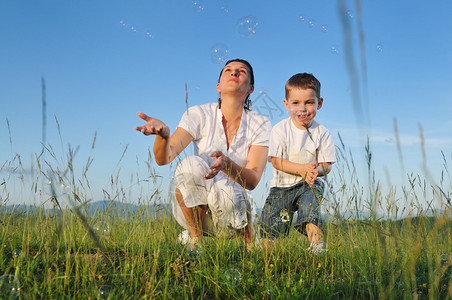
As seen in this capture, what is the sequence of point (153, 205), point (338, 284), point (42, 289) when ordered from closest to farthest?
point (42, 289) < point (338, 284) < point (153, 205)

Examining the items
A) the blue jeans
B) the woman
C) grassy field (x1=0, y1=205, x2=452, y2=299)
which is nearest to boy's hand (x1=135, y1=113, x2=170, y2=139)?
the woman

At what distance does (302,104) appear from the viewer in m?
4.45

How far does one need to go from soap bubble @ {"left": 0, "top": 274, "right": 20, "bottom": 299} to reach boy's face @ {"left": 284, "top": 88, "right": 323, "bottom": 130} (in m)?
3.34

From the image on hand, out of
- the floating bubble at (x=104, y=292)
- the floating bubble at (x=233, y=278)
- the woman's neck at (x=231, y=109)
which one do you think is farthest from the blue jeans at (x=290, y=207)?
the floating bubble at (x=104, y=292)

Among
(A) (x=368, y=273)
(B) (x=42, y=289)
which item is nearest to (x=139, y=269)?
(B) (x=42, y=289)

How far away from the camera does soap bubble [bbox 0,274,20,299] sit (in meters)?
1.94

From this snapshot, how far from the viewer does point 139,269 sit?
2355 mm

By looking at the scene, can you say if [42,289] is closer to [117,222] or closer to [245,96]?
[117,222]

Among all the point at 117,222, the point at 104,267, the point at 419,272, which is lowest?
the point at 419,272

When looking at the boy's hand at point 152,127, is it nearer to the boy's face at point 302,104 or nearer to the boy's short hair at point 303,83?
the boy's face at point 302,104

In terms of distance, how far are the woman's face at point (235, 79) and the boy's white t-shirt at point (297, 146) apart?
82 centimetres

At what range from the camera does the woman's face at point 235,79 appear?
3.96 meters

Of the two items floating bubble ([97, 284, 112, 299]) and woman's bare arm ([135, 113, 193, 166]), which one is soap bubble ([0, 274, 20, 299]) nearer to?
floating bubble ([97, 284, 112, 299])

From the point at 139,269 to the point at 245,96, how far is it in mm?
2487
